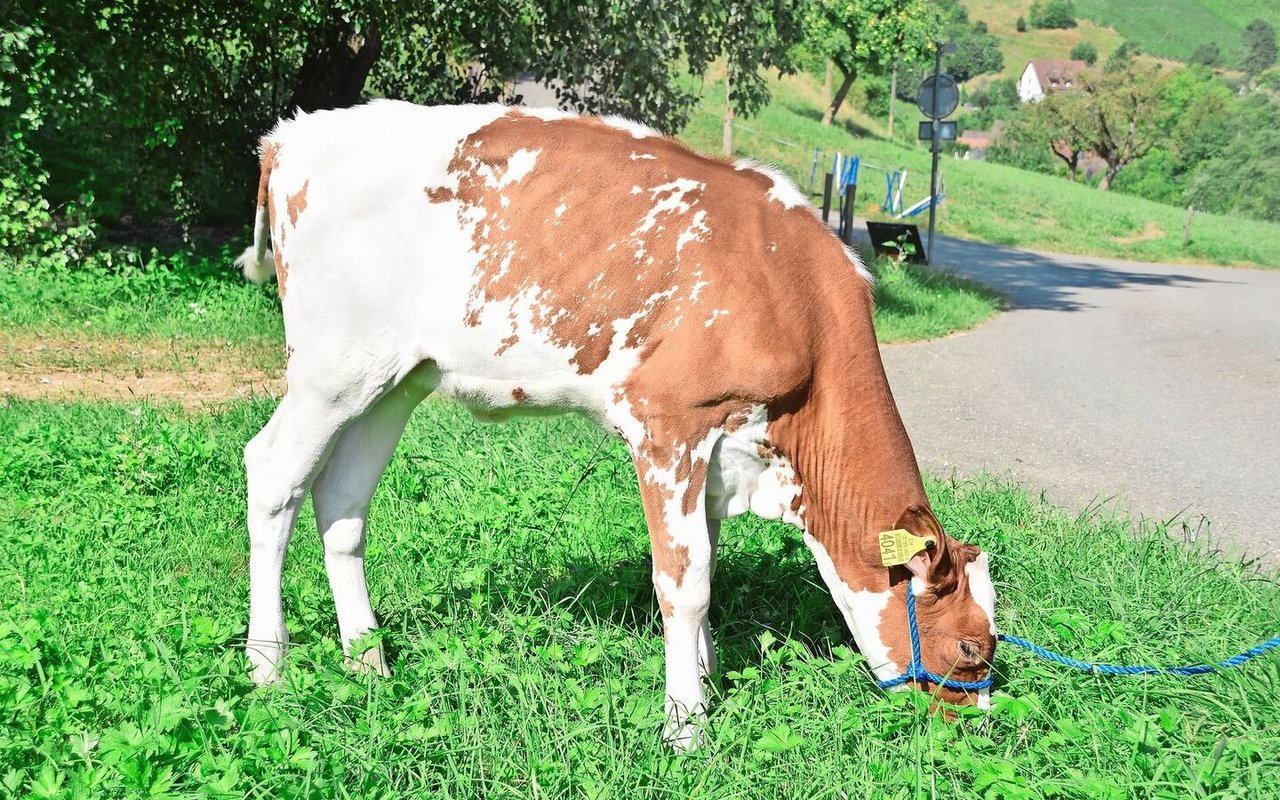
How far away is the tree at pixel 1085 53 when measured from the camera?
189 m

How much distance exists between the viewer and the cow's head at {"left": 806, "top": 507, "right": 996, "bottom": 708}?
3.83 m

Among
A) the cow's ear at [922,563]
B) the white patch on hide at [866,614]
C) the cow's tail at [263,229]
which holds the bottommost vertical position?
the white patch on hide at [866,614]

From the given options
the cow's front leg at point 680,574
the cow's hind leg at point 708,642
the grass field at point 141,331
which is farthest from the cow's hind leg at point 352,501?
the grass field at point 141,331

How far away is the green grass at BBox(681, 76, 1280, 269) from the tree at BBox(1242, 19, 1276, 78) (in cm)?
14321

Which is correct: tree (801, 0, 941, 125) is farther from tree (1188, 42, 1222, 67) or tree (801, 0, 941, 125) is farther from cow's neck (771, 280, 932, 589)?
tree (1188, 42, 1222, 67)

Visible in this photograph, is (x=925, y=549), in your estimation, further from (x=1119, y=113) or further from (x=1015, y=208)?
(x=1119, y=113)

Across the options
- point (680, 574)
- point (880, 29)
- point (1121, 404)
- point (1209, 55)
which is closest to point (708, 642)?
point (680, 574)

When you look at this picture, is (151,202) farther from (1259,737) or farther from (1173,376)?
(1259,737)

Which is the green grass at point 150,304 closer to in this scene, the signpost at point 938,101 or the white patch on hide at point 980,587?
the white patch on hide at point 980,587

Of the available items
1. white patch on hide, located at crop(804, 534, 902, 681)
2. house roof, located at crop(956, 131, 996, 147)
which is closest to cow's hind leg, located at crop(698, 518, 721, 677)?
white patch on hide, located at crop(804, 534, 902, 681)

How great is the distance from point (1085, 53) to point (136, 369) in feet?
680

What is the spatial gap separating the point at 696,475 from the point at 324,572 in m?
2.09

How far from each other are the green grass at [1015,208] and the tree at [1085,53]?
158 m

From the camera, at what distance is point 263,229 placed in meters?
4.61
